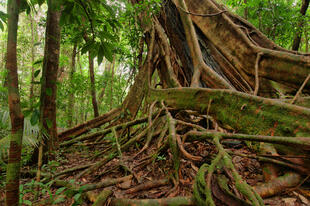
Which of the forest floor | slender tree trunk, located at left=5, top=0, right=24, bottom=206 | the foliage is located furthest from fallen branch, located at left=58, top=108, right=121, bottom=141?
the foliage

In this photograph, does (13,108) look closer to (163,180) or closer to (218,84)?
(163,180)

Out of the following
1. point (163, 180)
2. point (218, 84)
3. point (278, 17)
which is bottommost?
point (163, 180)

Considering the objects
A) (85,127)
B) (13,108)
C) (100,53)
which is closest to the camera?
(13,108)

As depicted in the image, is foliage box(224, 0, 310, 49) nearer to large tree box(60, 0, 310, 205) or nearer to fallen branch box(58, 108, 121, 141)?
large tree box(60, 0, 310, 205)

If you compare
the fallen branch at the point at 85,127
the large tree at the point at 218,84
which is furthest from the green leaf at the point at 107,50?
the fallen branch at the point at 85,127

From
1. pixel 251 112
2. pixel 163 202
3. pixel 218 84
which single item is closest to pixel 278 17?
pixel 218 84

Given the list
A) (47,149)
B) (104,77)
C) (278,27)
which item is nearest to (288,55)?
(278,27)

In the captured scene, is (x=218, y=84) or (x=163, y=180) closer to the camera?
(x=163, y=180)

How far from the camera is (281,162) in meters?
1.24

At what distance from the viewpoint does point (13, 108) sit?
820 millimetres

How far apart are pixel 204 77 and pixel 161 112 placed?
0.83m

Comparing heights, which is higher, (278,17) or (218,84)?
(278,17)

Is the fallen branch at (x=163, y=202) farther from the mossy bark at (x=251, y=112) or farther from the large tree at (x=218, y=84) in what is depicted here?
the mossy bark at (x=251, y=112)

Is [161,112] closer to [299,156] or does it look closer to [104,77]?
[299,156]
